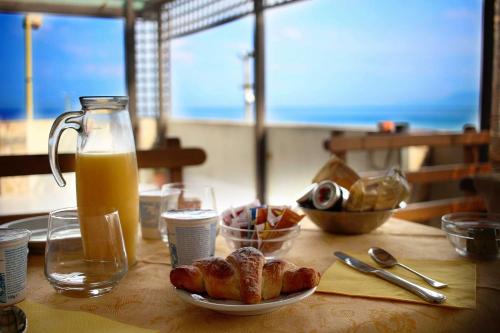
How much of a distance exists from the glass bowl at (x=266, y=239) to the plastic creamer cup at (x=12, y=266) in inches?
13.9

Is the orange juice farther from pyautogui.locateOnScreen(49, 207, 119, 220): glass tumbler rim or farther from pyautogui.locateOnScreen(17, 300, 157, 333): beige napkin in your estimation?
pyautogui.locateOnScreen(17, 300, 157, 333): beige napkin

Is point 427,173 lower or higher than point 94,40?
lower

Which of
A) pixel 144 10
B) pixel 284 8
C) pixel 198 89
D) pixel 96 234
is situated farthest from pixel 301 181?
pixel 198 89

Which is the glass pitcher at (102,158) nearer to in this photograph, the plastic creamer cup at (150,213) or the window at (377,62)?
the plastic creamer cup at (150,213)

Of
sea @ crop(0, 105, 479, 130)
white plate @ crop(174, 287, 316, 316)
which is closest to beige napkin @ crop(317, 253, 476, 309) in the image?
white plate @ crop(174, 287, 316, 316)

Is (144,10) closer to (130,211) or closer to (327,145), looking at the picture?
(327,145)

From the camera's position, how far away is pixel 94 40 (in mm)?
9914

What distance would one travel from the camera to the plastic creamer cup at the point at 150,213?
3.53ft

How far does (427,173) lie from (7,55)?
20.4 ft

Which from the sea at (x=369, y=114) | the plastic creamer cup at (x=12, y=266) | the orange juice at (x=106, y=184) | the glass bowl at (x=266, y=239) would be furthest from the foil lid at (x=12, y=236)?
the sea at (x=369, y=114)

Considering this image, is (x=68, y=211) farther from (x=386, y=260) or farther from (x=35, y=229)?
(x=386, y=260)

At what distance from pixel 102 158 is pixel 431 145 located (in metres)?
2.28

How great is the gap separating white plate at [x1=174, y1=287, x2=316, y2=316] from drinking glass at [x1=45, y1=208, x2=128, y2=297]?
0.46 ft

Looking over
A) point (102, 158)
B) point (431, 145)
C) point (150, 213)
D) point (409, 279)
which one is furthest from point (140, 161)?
point (431, 145)
